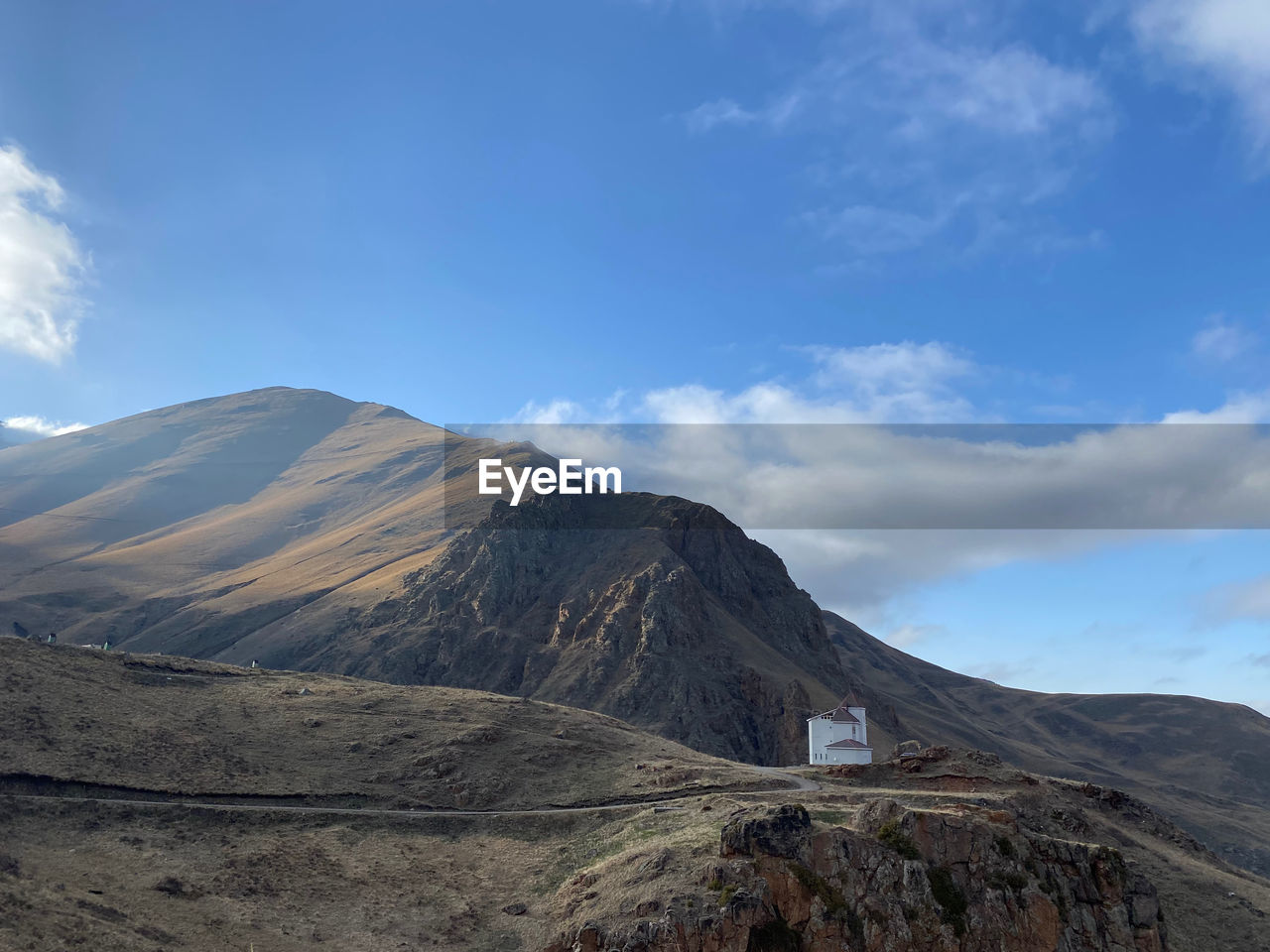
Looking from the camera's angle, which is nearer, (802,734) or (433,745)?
(433,745)

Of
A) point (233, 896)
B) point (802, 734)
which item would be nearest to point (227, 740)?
point (233, 896)

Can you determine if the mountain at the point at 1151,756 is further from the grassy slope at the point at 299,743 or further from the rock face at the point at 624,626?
the grassy slope at the point at 299,743

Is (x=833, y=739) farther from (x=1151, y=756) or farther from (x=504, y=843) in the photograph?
(x=1151, y=756)

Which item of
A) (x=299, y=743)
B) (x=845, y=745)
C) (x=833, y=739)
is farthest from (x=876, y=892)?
(x=299, y=743)

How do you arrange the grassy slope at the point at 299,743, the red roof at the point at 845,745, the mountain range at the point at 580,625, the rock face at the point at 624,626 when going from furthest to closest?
the mountain range at the point at 580,625 → the rock face at the point at 624,626 → the red roof at the point at 845,745 → the grassy slope at the point at 299,743

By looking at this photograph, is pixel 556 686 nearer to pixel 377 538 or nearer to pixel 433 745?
pixel 433 745

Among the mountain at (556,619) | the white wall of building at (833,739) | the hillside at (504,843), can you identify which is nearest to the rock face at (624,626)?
the mountain at (556,619)
